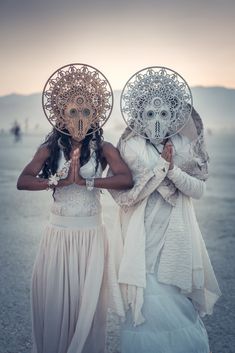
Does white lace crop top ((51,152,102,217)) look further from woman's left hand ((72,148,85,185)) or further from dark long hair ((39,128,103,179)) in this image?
woman's left hand ((72,148,85,185))

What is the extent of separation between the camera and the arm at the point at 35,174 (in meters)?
3.81

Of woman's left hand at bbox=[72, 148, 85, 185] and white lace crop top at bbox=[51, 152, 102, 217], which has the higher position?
woman's left hand at bbox=[72, 148, 85, 185]

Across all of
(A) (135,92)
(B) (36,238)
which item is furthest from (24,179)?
(B) (36,238)

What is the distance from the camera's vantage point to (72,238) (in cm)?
393

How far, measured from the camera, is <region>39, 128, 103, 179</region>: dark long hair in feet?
12.7

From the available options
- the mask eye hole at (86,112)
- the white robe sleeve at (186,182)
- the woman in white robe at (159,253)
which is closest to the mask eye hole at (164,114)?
the woman in white robe at (159,253)

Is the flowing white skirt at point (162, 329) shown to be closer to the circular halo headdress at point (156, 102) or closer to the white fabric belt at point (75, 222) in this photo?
the white fabric belt at point (75, 222)

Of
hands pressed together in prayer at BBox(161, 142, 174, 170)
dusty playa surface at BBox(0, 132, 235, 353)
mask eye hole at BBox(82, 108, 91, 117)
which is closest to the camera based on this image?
hands pressed together in prayer at BBox(161, 142, 174, 170)

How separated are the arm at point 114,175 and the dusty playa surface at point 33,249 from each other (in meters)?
0.75

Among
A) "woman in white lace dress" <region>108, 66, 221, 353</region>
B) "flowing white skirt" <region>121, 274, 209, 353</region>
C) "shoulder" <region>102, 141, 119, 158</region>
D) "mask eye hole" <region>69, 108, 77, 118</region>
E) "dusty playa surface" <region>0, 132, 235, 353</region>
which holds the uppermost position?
"mask eye hole" <region>69, 108, 77, 118</region>

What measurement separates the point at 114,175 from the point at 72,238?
0.55 m

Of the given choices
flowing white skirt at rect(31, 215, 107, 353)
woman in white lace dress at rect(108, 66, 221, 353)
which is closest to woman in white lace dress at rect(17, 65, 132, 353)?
flowing white skirt at rect(31, 215, 107, 353)

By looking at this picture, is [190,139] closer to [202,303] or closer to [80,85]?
[80,85]

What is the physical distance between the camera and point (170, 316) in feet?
12.3
